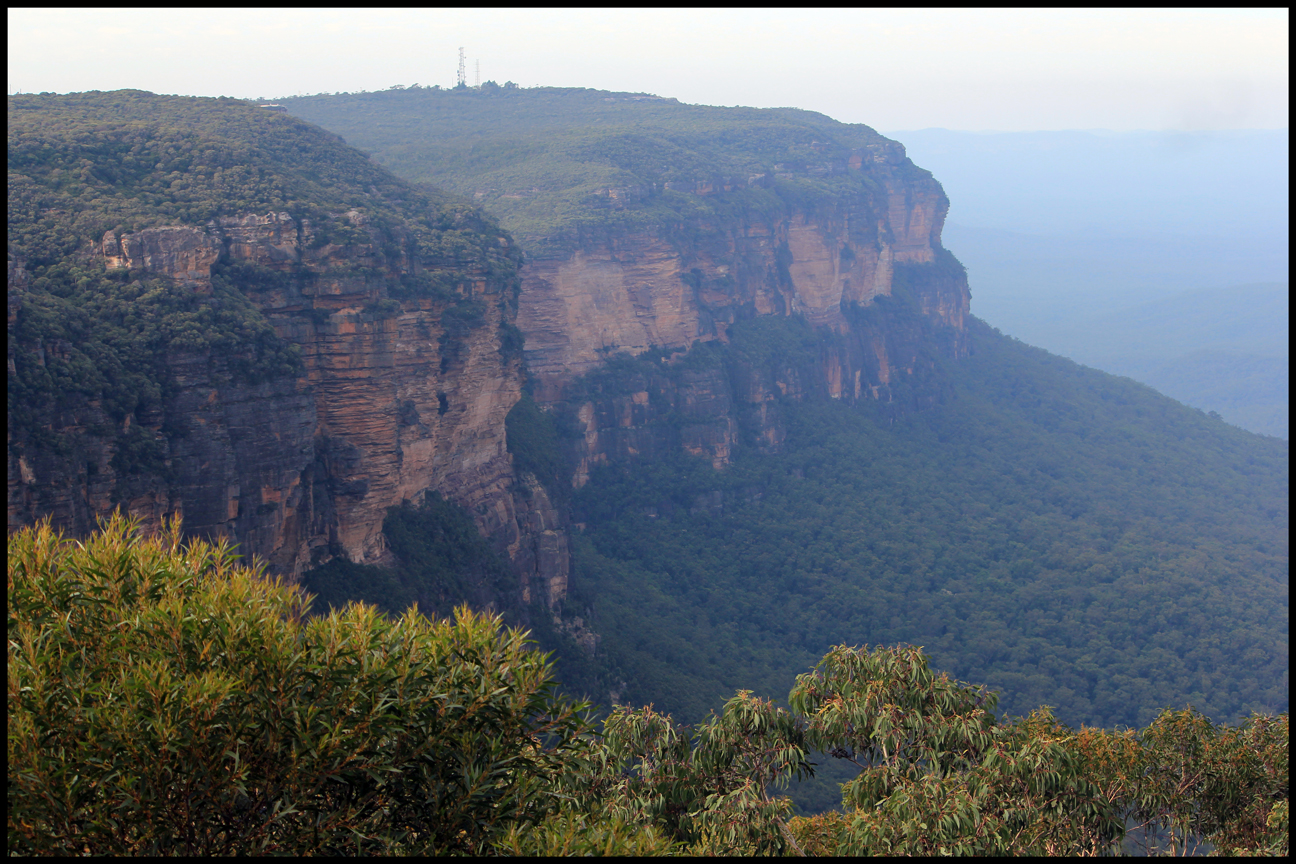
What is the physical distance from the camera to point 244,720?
8.16 metres

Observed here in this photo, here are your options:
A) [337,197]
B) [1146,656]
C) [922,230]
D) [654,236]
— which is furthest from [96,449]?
[922,230]

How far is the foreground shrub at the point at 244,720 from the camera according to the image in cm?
775

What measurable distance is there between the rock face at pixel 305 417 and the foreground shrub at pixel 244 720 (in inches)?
458

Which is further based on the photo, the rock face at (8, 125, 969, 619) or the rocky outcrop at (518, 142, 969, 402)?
the rocky outcrop at (518, 142, 969, 402)

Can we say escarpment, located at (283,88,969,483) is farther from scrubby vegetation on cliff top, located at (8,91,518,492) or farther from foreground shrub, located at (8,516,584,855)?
foreground shrub, located at (8,516,584,855)

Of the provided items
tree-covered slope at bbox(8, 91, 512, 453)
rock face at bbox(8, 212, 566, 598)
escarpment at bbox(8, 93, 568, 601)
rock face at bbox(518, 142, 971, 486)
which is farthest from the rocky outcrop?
rock face at bbox(8, 212, 566, 598)

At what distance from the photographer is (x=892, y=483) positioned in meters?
62.4

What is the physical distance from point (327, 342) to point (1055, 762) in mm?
21824

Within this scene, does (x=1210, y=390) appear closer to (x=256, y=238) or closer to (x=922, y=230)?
(x=922, y=230)

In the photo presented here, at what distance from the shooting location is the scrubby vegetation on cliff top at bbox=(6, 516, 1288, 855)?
7824mm

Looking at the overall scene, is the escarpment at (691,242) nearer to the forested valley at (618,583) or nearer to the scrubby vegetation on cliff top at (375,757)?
the forested valley at (618,583)

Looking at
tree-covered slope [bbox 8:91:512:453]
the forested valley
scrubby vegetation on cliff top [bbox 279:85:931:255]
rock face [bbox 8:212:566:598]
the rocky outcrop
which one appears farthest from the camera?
scrubby vegetation on cliff top [bbox 279:85:931:255]

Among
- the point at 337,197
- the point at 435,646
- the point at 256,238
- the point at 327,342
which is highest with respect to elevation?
the point at 337,197

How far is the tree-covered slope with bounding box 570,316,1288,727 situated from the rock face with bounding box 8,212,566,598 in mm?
9175
